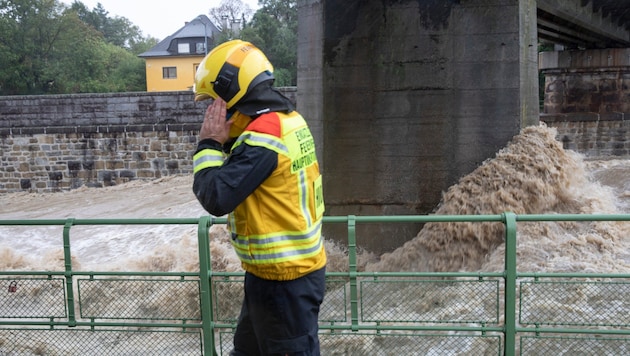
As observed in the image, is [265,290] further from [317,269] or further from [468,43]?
[468,43]

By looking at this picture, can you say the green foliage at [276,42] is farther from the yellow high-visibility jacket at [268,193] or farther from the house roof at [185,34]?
the yellow high-visibility jacket at [268,193]

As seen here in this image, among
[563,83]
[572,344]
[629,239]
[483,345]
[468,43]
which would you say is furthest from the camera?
[563,83]

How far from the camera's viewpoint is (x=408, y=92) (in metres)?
9.67

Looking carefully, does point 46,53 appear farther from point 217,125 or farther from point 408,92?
point 217,125

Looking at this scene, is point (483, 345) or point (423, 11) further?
point (423, 11)

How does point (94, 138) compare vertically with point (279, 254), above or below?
above

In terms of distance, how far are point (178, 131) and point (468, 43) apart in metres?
12.8

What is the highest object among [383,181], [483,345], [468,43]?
[468,43]

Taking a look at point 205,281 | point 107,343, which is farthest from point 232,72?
point 107,343

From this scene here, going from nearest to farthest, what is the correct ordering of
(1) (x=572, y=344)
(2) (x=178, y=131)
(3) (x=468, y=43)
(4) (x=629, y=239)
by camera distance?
Answer: (1) (x=572, y=344), (4) (x=629, y=239), (3) (x=468, y=43), (2) (x=178, y=131)

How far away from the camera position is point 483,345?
4.99 metres

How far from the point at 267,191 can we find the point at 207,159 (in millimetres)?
292

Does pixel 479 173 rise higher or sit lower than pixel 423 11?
lower

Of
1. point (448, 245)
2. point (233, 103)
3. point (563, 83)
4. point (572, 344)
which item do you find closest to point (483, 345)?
point (572, 344)
